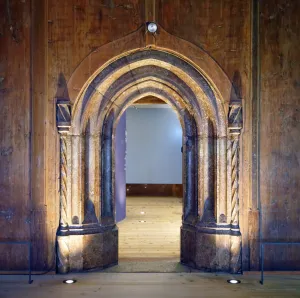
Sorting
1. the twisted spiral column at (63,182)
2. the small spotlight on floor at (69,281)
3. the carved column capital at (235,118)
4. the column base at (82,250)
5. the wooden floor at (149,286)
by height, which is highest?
the carved column capital at (235,118)

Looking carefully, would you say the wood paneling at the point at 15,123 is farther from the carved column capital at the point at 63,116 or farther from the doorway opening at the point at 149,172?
the doorway opening at the point at 149,172

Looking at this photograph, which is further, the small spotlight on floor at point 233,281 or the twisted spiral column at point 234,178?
the twisted spiral column at point 234,178

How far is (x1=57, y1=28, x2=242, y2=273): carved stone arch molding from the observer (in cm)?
409

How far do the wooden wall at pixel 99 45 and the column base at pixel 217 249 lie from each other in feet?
0.59

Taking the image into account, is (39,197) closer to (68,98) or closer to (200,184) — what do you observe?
(68,98)

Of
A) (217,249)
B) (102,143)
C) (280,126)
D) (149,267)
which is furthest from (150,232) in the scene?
(280,126)

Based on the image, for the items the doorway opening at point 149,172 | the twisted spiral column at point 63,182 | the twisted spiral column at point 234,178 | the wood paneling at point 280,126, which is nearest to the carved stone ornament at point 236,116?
the twisted spiral column at point 234,178

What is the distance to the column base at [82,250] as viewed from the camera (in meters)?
4.08

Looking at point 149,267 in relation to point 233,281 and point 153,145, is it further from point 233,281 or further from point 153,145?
point 153,145

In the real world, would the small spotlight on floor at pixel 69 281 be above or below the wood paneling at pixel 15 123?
below

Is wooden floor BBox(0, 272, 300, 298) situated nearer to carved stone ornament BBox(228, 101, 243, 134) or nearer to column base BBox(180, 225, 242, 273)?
column base BBox(180, 225, 242, 273)

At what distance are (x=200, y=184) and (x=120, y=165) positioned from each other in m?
3.55

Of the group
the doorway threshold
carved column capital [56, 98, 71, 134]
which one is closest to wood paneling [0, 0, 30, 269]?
carved column capital [56, 98, 71, 134]

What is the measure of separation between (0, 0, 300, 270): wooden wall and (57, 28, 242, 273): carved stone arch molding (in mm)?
131
